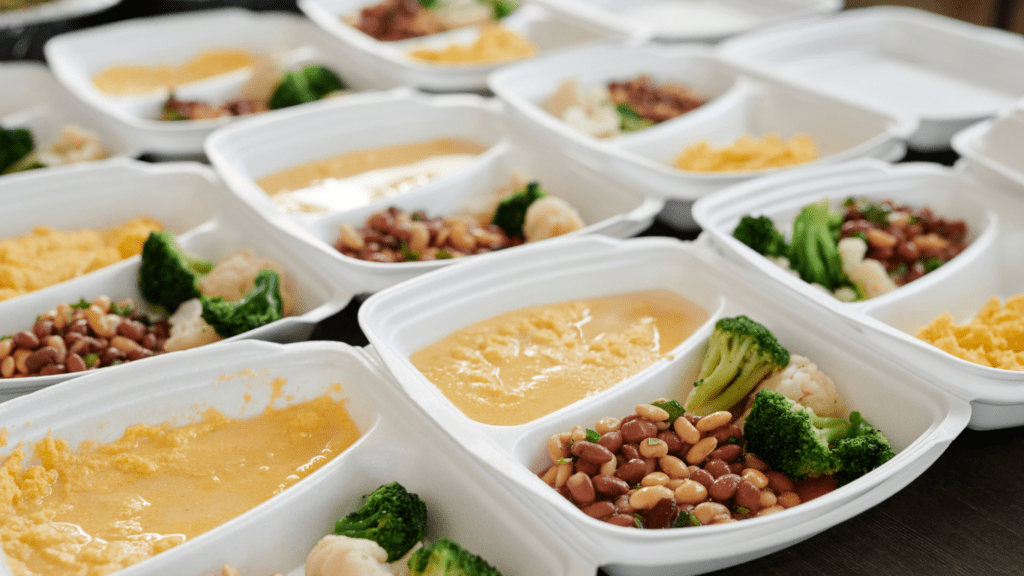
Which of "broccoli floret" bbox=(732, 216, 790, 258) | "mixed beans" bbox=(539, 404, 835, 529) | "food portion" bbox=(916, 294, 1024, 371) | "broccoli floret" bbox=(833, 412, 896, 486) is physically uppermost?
"broccoli floret" bbox=(732, 216, 790, 258)

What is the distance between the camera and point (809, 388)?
1.99 m

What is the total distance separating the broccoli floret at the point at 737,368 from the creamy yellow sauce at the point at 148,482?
0.94 m

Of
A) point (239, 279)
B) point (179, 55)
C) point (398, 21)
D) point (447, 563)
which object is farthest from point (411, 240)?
point (179, 55)

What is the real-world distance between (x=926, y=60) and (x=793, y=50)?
745 mm

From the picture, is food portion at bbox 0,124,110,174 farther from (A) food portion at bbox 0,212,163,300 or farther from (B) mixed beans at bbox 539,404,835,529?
(B) mixed beans at bbox 539,404,835,529

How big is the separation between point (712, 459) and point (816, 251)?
1.05 meters

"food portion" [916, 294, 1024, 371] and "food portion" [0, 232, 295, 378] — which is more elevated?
"food portion" [916, 294, 1024, 371]

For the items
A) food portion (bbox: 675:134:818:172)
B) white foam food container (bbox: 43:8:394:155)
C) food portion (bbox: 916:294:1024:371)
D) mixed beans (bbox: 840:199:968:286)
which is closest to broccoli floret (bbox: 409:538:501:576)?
food portion (bbox: 916:294:1024:371)

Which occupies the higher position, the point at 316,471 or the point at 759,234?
the point at 759,234

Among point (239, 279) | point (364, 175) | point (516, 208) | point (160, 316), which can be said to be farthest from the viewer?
point (364, 175)

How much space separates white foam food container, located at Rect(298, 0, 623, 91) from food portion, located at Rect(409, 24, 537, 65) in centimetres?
7

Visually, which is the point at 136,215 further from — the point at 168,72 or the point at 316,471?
the point at 316,471

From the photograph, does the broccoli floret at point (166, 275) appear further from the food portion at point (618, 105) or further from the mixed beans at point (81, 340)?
the food portion at point (618, 105)

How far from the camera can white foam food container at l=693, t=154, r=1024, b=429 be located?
75.8 inches
